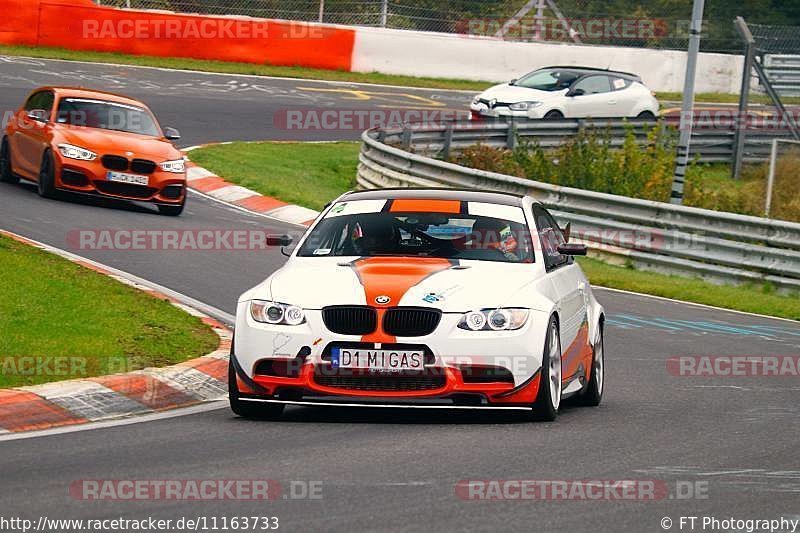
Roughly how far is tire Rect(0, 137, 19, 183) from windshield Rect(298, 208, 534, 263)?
12768 millimetres

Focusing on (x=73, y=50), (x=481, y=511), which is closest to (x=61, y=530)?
(x=481, y=511)

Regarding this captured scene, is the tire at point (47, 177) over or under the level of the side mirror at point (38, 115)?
under

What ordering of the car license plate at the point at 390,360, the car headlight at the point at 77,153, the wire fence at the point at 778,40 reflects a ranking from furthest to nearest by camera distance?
the wire fence at the point at 778,40, the car headlight at the point at 77,153, the car license plate at the point at 390,360

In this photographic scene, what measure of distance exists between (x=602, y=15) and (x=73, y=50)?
15067mm

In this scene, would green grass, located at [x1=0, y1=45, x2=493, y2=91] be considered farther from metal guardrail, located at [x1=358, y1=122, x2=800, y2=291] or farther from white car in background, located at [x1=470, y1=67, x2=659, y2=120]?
metal guardrail, located at [x1=358, y1=122, x2=800, y2=291]

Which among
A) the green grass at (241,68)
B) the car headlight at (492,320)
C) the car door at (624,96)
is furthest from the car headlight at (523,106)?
the car headlight at (492,320)

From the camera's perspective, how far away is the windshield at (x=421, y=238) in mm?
10367

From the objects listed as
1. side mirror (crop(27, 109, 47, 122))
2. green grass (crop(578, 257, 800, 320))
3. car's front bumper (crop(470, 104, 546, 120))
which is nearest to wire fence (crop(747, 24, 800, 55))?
car's front bumper (crop(470, 104, 546, 120))

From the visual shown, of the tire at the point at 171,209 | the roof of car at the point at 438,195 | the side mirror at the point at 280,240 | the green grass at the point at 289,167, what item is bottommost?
the green grass at the point at 289,167

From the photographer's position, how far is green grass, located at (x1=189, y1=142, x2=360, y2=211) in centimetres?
2589

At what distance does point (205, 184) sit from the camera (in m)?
25.8

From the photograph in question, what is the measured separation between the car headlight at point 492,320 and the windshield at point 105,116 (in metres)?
13.2

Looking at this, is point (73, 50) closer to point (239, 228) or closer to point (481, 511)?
point (239, 228)

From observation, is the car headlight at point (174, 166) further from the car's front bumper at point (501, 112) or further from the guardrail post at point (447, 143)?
the car's front bumper at point (501, 112)
